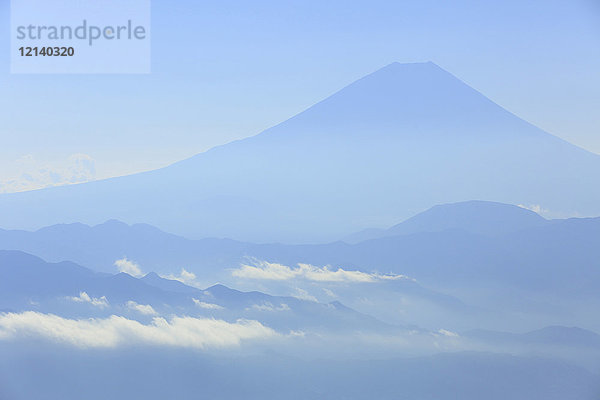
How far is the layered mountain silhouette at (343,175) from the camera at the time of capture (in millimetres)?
3717

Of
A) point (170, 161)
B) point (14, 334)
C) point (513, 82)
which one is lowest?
point (14, 334)

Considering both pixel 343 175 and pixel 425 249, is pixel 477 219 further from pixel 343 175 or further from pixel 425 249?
pixel 343 175

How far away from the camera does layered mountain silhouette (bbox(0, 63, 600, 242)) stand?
372 cm

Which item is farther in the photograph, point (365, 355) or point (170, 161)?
point (170, 161)

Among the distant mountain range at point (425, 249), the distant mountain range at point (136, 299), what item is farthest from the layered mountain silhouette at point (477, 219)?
the distant mountain range at point (136, 299)

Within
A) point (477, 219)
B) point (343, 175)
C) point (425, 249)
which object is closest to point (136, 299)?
point (343, 175)

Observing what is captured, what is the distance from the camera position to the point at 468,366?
3.54 m

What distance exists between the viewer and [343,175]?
3822mm

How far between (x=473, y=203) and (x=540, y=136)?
56 cm

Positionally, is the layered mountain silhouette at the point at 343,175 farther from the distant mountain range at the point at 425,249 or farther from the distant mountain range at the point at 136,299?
the distant mountain range at the point at 136,299

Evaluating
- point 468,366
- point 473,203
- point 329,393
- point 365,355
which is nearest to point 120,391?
point 329,393

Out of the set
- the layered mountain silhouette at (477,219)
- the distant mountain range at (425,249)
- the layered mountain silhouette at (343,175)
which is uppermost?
the layered mountain silhouette at (343,175)

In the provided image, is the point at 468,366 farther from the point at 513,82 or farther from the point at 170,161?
the point at 170,161

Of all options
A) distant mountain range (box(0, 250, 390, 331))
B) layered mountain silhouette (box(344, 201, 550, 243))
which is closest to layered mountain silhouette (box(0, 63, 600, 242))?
layered mountain silhouette (box(344, 201, 550, 243))
